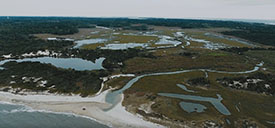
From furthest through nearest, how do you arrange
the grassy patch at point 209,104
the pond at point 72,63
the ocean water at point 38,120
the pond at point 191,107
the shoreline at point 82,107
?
the pond at point 72,63
the pond at point 191,107
the grassy patch at point 209,104
the shoreline at point 82,107
the ocean water at point 38,120

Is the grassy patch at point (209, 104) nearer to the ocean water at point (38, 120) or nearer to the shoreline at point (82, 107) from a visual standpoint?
the shoreline at point (82, 107)

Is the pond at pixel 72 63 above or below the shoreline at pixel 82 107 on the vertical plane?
above

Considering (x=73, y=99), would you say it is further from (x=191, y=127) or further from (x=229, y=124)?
(x=229, y=124)

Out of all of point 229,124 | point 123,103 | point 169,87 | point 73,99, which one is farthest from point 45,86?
point 229,124

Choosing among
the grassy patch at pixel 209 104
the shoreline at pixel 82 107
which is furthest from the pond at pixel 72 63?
the shoreline at pixel 82 107

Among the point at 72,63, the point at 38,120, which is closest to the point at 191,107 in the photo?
the point at 38,120

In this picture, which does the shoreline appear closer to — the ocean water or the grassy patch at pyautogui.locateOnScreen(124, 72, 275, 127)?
the ocean water

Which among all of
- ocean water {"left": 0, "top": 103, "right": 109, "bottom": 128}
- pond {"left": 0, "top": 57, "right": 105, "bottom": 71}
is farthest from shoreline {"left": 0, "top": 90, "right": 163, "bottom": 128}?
pond {"left": 0, "top": 57, "right": 105, "bottom": 71}
